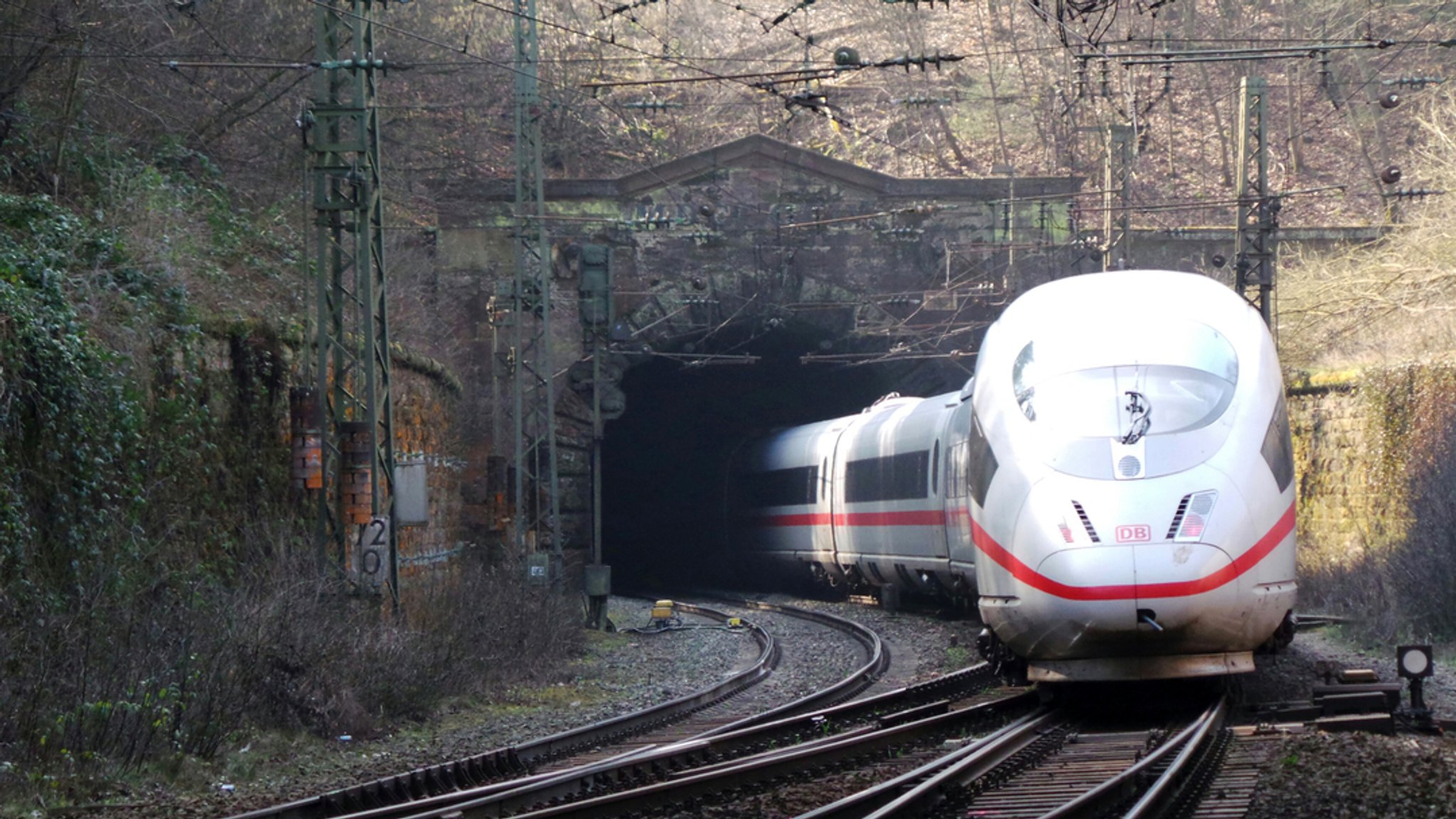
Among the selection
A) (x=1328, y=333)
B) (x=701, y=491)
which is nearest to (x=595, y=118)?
(x=701, y=491)

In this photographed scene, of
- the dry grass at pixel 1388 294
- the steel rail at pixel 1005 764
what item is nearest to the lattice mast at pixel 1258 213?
the dry grass at pixel 1388 294

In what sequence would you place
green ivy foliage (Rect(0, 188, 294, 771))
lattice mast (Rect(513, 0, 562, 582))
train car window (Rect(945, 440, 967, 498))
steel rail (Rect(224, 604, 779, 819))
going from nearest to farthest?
steel rail (Rect(224, 604, 779, 819)), green ivy foliage (Rect(0, 188, 294, 771)), train car window (Rect(945, 440, 967, 498)), lattice mast (Rect(513, 0, 562, 582))

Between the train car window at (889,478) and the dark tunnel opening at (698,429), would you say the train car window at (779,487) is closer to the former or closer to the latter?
the dark tunnel opening at (698,429)

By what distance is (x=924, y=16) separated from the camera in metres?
47.1

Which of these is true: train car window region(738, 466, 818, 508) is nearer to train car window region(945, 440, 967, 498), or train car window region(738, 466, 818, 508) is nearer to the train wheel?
train car window region(945, 440, 967, 498)

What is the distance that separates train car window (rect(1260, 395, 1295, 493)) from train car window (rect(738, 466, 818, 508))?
15.2m

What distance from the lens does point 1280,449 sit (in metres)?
10.4

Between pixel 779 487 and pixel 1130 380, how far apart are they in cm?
1870

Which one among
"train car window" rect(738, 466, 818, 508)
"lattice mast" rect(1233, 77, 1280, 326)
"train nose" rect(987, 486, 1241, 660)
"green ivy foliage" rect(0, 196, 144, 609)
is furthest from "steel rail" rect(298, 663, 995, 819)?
"train car window" rect(738, 466, 818, 508)

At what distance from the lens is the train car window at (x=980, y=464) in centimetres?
1088

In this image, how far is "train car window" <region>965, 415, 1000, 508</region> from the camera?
1088 cm

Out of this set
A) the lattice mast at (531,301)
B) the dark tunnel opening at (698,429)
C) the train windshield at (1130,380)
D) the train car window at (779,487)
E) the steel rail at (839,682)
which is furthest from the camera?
the dark tunnel opening at (698,429)

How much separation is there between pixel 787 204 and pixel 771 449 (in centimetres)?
497

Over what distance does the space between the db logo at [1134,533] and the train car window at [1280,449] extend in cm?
115
